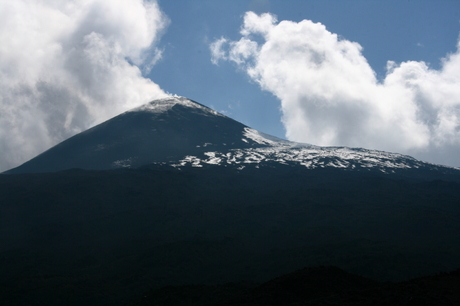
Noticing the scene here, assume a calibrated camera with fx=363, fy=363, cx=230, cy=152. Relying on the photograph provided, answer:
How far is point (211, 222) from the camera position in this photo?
7888cm

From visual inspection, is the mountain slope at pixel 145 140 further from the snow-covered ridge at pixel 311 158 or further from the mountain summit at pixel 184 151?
the snow-covered ridge at pixel 311 158

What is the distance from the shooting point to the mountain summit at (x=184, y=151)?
13388 centimetres

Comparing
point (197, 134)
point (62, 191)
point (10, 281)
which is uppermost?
point (197, 134)

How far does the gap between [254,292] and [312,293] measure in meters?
4.90

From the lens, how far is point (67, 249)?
6356 cm

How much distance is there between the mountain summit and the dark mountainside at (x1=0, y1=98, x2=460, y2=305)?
3.79 ft

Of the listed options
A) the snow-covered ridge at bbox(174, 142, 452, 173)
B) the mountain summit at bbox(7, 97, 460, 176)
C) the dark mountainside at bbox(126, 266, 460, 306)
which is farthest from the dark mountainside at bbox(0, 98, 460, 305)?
the mountain summit at bbox(7, 97, 460, 176)

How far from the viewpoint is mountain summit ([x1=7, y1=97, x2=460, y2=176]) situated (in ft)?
439

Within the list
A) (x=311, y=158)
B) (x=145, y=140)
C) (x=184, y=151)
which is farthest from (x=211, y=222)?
(x=145, y=140)

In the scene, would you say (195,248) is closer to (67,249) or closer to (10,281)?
(67,249)

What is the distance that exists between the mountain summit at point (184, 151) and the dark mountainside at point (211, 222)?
45.4 inches

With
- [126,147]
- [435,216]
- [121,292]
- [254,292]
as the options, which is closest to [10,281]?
[121,292]

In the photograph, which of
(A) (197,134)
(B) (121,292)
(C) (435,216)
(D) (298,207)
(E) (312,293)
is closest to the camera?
(E) (312,293)

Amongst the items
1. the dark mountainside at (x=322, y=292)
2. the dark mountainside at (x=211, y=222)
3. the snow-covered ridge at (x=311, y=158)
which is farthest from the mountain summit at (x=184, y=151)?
the dark mountainside at (x=322, y=292)
